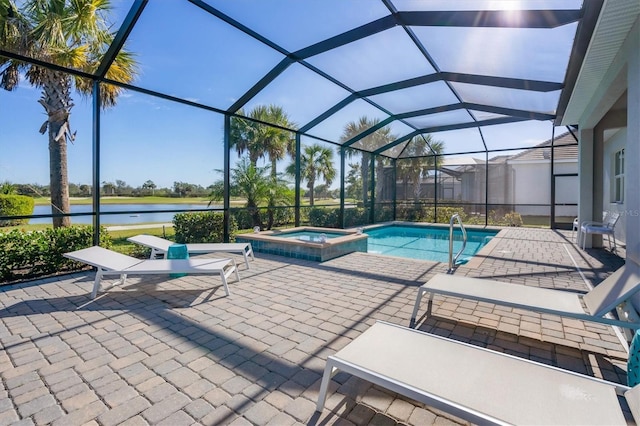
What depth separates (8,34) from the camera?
6.37 meters

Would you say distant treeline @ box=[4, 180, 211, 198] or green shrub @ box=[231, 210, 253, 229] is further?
distant treeline @ box=[4, 180, 211, 198]

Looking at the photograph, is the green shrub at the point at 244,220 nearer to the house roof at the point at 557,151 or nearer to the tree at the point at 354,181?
the tree at the point at 354,181

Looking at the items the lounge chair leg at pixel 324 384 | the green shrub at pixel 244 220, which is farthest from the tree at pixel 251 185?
the lounge chair leg at pixel 324 384

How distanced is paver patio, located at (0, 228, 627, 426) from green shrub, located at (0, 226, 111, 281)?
385 millimetres

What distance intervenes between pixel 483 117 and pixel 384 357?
1044cm

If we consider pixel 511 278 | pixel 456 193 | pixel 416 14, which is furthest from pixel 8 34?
pixel 456 193

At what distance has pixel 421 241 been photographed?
1090 cm

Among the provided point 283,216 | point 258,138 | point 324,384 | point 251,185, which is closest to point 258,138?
point 258,138

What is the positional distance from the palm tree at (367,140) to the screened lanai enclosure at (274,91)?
0.40 ft

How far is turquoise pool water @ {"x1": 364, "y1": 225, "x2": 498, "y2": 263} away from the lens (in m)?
8.99

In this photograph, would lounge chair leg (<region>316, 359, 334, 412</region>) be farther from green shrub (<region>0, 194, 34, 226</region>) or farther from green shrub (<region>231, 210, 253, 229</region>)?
green shrub (<region>0, 194, 34, 226</region>)

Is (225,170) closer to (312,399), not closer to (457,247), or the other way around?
(312,399)

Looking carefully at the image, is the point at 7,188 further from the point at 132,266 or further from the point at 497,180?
the point at 497,180

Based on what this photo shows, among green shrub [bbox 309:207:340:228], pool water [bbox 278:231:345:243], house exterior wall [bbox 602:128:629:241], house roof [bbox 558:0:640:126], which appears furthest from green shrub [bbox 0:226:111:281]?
house exterior wall [bbox 602:128:629:241]
